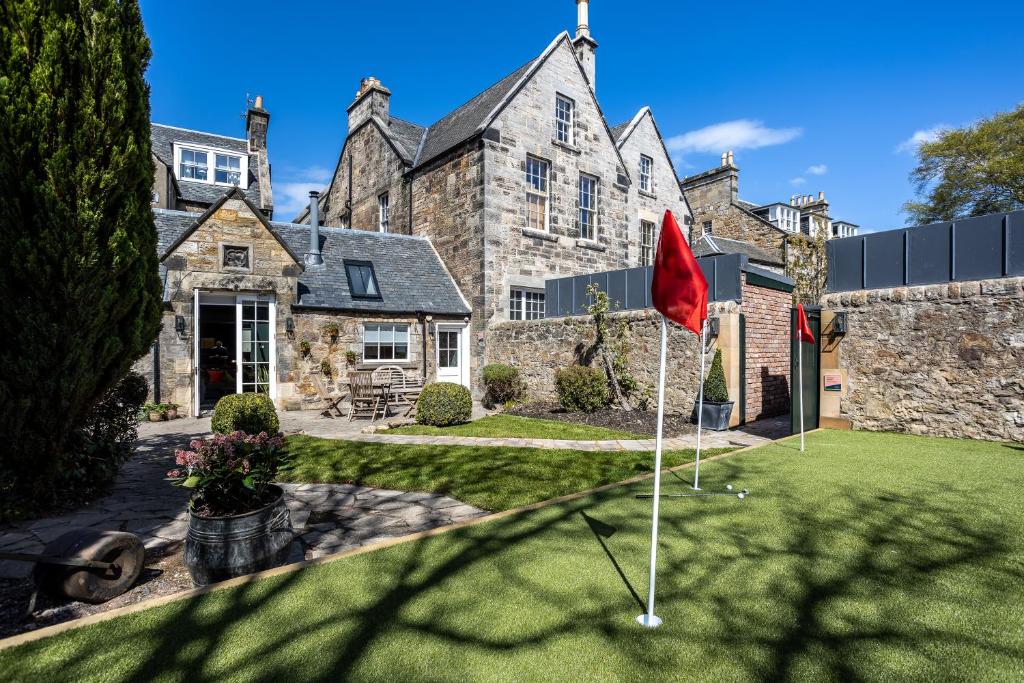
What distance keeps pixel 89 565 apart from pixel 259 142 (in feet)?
80.5

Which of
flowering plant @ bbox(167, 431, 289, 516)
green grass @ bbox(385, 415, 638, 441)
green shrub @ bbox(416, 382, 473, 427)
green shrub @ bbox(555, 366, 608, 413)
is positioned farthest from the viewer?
green shrub @ bbox(555, 366, 608, 413)

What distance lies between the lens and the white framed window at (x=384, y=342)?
14.9 metres

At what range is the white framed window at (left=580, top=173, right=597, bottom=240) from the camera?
1864 cm

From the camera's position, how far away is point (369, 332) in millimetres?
14914

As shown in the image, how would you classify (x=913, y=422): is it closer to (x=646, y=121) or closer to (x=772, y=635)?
(x=772, y=635)

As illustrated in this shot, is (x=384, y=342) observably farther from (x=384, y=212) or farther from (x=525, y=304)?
(x=384, y=212)

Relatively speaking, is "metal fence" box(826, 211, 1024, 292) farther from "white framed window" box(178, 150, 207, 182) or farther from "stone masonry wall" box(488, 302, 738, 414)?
"white framed window" box(178, 150, 207, 182)

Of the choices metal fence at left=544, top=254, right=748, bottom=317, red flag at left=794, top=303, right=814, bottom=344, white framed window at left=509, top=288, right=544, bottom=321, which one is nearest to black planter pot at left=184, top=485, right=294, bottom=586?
red flag at left=794, top=303, right=814, bottom=344

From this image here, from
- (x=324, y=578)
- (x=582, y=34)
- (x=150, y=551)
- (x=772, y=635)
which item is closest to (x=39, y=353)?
(x=150, y=551)

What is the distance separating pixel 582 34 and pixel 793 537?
21.3m

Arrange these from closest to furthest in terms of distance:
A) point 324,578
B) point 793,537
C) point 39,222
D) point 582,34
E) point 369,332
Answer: point 324,578, point 793,537, point 39,222, point 369,332, point 582,34

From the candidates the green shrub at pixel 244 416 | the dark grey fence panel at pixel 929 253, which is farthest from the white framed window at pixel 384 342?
the dark grey fence panel at pixel 929 253

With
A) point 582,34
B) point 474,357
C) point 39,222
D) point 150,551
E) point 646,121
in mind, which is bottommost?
point 150,551

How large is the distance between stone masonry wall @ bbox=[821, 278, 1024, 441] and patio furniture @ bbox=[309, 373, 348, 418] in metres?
11.1
